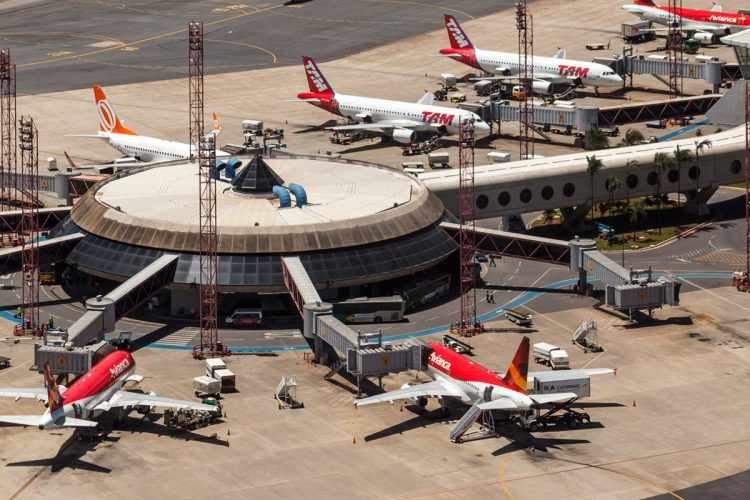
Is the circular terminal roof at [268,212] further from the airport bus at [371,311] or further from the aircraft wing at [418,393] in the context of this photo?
the aircraft wing at [418,393]

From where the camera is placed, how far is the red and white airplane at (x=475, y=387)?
445ft

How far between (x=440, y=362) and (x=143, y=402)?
2638 cm

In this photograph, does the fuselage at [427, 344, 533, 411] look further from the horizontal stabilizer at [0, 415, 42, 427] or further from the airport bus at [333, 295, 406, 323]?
the horizontal stabilizer at [0, 415, 42, 427]

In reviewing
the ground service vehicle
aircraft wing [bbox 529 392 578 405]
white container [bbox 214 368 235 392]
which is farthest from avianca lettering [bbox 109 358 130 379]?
the ground service vehicle

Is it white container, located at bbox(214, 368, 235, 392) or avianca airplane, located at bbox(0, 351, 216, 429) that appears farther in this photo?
white container, located at bbox(214, 368, 235, 392)

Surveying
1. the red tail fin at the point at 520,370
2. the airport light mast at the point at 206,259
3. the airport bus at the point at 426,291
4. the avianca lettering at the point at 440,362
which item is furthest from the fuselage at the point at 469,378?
the airport bus at the point at 426,291

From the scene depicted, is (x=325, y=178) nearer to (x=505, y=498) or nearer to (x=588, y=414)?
(x=588, y=414)

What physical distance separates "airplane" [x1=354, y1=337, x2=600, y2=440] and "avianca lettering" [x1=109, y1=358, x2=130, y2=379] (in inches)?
796

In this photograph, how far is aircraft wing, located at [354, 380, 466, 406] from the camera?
5502 inches

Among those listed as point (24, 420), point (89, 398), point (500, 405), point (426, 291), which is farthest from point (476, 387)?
point (426, 291)

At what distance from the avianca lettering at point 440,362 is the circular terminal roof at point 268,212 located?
95.3 ft

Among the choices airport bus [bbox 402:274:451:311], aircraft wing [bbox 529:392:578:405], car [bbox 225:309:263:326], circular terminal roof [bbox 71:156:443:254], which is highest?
circular terminal roof [bbox 71:156:443:254]

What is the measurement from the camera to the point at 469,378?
462 ft

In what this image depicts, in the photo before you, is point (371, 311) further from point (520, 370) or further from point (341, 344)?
point (520, 370)
